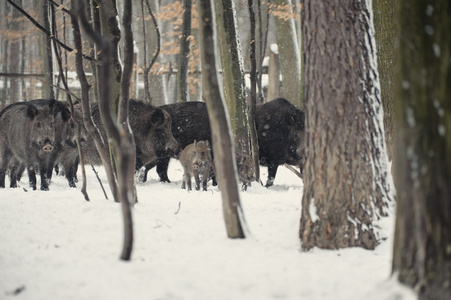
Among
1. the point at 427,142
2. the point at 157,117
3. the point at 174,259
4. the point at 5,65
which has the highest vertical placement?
the point at 5,65

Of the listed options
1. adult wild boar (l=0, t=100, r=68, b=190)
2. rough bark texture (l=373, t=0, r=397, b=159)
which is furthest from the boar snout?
rough bark texture (l=373, t=0, r=397, b=159)

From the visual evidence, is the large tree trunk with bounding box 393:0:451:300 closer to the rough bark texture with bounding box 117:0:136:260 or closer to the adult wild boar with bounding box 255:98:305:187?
the rough bark texture with bounding box 117:0:136:260

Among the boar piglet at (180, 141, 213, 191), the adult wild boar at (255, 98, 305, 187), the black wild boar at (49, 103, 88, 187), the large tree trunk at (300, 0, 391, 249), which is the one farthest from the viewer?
the adult wild boar at (255, 98, 305, 187)

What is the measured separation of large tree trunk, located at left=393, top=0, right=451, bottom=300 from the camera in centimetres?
228

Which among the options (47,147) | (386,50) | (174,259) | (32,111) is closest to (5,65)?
(32,111)

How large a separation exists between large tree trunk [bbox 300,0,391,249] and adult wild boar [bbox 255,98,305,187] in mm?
6227

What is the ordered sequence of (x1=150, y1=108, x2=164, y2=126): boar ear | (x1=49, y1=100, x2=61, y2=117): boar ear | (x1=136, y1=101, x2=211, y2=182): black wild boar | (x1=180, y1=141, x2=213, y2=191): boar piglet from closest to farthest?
(x1=49, y1=100, x2=61, y2=117): boar ear → (x1=180, y1=141, x2=213, y2=191): boar piglet → (x1=150, y1=108, x2=164, y2=126): boar ear → (x1=136, y1=101, x2=211, y2=182): black wild boar

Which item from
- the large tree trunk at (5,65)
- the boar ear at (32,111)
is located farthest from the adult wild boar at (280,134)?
the large tree trunk at (5,65)

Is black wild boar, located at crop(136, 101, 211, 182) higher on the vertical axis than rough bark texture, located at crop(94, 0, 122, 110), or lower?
lower

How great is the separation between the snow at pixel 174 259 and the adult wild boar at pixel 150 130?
476cm

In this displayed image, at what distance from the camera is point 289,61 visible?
14.0 m

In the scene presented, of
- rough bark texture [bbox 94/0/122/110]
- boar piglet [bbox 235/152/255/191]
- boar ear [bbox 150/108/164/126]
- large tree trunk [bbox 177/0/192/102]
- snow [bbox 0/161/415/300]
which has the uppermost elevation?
large tree trunk [bbox 177/0/192/102]

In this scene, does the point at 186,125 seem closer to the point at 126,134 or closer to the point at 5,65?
the point at 126,134

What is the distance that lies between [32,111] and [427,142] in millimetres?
6906
